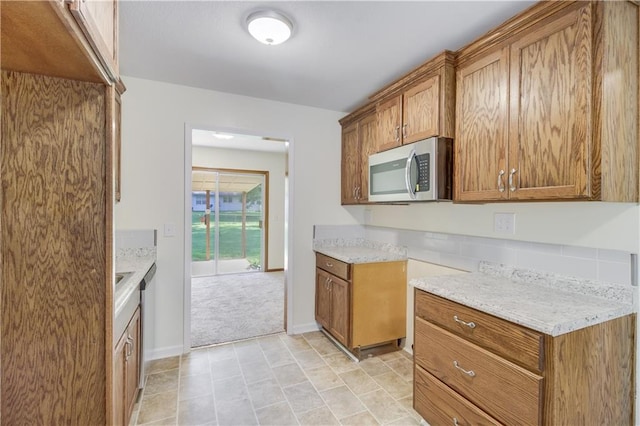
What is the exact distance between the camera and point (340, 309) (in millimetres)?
2719

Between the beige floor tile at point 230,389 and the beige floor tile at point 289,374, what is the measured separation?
27cm

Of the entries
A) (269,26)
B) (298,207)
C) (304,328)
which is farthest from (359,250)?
(269,26)

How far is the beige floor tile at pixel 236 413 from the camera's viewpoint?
186 cm

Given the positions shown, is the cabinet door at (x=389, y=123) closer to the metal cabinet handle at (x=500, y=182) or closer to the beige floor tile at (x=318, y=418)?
the metal cabinet handle at (x=500, y=182)

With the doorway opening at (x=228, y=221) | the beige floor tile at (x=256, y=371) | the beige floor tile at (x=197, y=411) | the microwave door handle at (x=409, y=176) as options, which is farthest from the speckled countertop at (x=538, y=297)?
the doorway opening at (x=228, y=221)

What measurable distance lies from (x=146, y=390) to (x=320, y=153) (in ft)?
8.37

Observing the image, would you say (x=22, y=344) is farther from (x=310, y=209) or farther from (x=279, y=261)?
(x=279, y=261)

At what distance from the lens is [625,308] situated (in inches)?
53.4

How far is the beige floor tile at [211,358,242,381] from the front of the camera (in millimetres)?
2373

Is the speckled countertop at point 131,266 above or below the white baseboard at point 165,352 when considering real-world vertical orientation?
above

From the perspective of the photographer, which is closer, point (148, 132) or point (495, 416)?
point (495, 416)

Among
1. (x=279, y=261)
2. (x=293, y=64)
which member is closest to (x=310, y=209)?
(x=293, y=64)

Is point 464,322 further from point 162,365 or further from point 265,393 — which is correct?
point 162,365

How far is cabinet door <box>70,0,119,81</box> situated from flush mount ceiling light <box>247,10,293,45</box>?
0.79 metres
